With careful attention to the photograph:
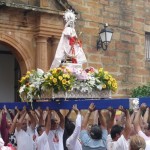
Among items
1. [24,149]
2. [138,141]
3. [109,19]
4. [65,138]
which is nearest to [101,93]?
[65,138]

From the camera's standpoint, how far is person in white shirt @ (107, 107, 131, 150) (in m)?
5.76

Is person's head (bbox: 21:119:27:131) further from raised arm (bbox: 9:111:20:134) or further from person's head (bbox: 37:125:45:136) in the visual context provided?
person's head (bbox: 37:125:45:136)

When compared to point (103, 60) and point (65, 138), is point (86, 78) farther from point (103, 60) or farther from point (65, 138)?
point (103, 60)

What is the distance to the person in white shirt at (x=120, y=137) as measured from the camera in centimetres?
576

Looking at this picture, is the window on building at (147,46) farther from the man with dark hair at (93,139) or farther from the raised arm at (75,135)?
the raised arm at (75,135)

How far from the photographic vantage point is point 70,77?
265 inches

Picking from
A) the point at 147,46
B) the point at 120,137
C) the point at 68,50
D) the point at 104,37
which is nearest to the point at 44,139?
the point at 120,137

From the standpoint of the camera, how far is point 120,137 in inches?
230

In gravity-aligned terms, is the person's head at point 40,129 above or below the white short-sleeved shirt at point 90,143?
above

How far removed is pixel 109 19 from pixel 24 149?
6120mm

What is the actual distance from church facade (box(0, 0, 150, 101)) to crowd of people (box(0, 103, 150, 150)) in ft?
10.3

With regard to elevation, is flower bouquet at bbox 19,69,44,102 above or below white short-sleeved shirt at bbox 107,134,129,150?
above

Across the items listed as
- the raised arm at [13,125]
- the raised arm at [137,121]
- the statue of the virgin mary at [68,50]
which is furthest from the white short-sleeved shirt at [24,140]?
the raised arm at [137,121]

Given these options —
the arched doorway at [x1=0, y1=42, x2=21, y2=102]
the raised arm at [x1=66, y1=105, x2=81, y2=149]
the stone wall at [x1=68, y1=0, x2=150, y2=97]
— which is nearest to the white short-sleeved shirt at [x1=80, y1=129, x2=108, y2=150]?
the raised arm at [x1=66, y1=105, x2=81, y2=149]
